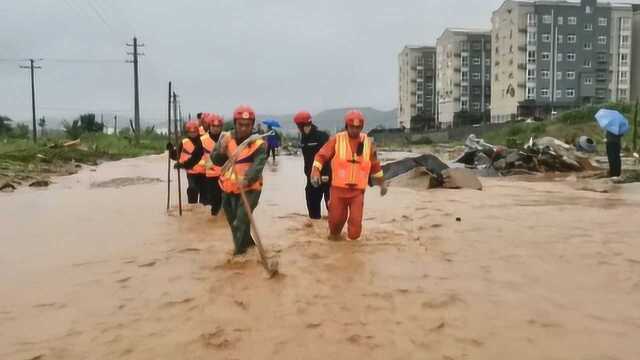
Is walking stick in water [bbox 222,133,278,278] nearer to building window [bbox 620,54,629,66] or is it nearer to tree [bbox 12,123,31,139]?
tree [bbox 12,123,31,139]

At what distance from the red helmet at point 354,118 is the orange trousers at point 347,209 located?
74 centimetres

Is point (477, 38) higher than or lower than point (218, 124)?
higher

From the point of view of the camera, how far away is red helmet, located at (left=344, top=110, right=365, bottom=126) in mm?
6918

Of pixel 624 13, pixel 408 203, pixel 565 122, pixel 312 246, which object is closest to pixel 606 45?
pixel 624 13

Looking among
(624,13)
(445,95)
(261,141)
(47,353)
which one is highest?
(624,13)

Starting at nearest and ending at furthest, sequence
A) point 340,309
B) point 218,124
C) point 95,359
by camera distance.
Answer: point 95,359, point 340,309, point 218,124

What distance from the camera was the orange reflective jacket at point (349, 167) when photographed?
689 cm

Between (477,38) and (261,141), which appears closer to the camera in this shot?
(261,141)

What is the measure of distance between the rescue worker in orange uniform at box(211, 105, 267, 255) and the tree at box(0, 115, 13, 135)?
4751cm

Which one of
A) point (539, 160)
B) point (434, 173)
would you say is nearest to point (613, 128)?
point (434, 173)

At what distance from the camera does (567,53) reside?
209 feet

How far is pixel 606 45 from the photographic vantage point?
63406mm

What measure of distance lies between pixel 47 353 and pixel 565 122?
4247 cm

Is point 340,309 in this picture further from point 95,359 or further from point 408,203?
point 408,203
